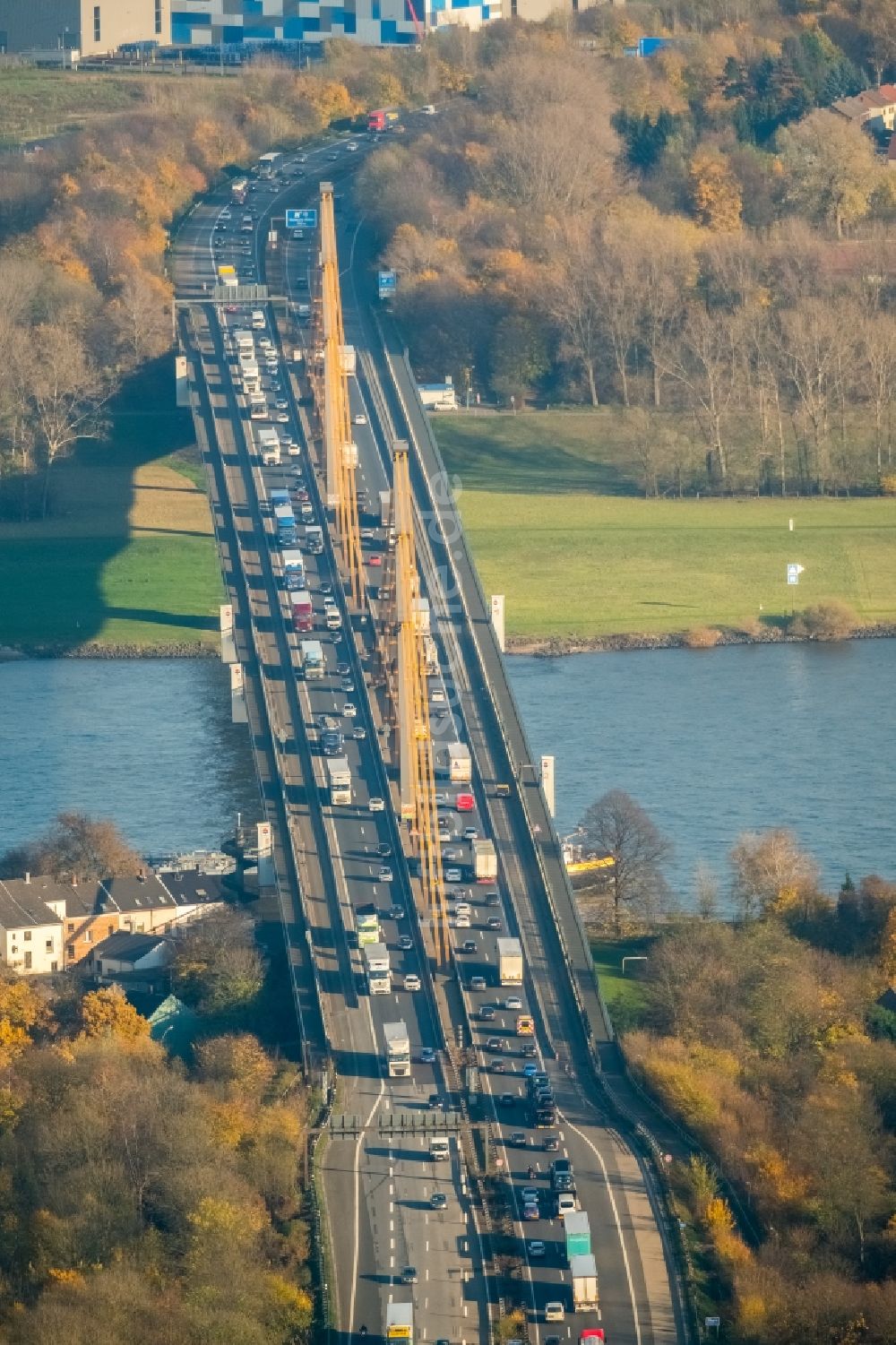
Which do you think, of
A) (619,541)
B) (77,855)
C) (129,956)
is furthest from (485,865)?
(619,541)

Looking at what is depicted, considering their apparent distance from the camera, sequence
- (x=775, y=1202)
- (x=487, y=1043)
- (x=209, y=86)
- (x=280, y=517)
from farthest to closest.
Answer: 1. (x=209, y=86)
2. (x=280, y=517)
3. (x=487, y=1043)
4. (x=775, y=1202)

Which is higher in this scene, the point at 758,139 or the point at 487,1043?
the point at 758,139

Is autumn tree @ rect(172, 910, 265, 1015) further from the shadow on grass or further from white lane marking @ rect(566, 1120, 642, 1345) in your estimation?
the shadow on grass

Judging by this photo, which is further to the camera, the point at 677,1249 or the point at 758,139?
the point at 758,139

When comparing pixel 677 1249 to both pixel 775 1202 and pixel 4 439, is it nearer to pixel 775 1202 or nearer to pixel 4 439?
pixel 775 1202

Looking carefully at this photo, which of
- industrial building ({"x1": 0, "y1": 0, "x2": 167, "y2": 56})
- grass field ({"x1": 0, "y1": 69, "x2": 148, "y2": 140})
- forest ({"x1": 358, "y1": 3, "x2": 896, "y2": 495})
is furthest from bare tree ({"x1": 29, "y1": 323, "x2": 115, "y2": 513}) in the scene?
industrial building ({"x1": 0, "y1": 0, "x2": 167, "y2": 56})

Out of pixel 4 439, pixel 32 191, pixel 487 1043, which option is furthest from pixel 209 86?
pixel 487 1043
